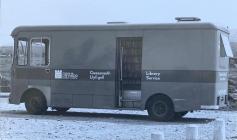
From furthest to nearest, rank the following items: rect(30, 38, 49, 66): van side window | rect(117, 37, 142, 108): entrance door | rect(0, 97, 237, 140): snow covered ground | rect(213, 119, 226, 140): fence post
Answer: rect(30, 38, 49, 66): van side window → rect(117, 37, 142, 108): entrance door → rect(0, 97, 237, 140): snow covered ground → rect(213, 119, 226, 140): fence post

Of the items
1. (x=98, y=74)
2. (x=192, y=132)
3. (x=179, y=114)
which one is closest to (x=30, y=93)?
(x=98, y=74)

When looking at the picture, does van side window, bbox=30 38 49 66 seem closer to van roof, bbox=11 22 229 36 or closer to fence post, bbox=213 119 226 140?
van roof, bbox=11 22 229 36

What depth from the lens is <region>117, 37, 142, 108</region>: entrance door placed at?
1700 cm

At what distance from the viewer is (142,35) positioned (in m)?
16.8

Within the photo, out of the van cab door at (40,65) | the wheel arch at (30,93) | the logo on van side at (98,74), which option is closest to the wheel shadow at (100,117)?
the wheel arch at (30,93)

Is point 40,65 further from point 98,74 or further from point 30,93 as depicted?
point 98,74

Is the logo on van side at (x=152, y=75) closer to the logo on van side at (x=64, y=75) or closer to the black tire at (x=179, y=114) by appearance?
the black tire at (x=179, y=114)

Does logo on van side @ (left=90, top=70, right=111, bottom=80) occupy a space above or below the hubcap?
above

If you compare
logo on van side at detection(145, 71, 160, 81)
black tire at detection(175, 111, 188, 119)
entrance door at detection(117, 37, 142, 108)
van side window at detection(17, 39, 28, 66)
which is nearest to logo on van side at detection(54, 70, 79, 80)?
van side window at detection(17, 39, 28, 66)

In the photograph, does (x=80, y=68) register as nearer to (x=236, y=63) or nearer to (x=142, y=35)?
(x=142, y=35)

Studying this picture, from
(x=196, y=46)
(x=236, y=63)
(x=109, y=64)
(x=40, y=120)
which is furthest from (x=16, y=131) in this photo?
(x=236, y=63)

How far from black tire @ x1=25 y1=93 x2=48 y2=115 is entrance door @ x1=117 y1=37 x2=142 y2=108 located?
268cm

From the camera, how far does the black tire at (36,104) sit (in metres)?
18.2

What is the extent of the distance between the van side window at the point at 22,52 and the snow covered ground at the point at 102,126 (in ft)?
5.63
